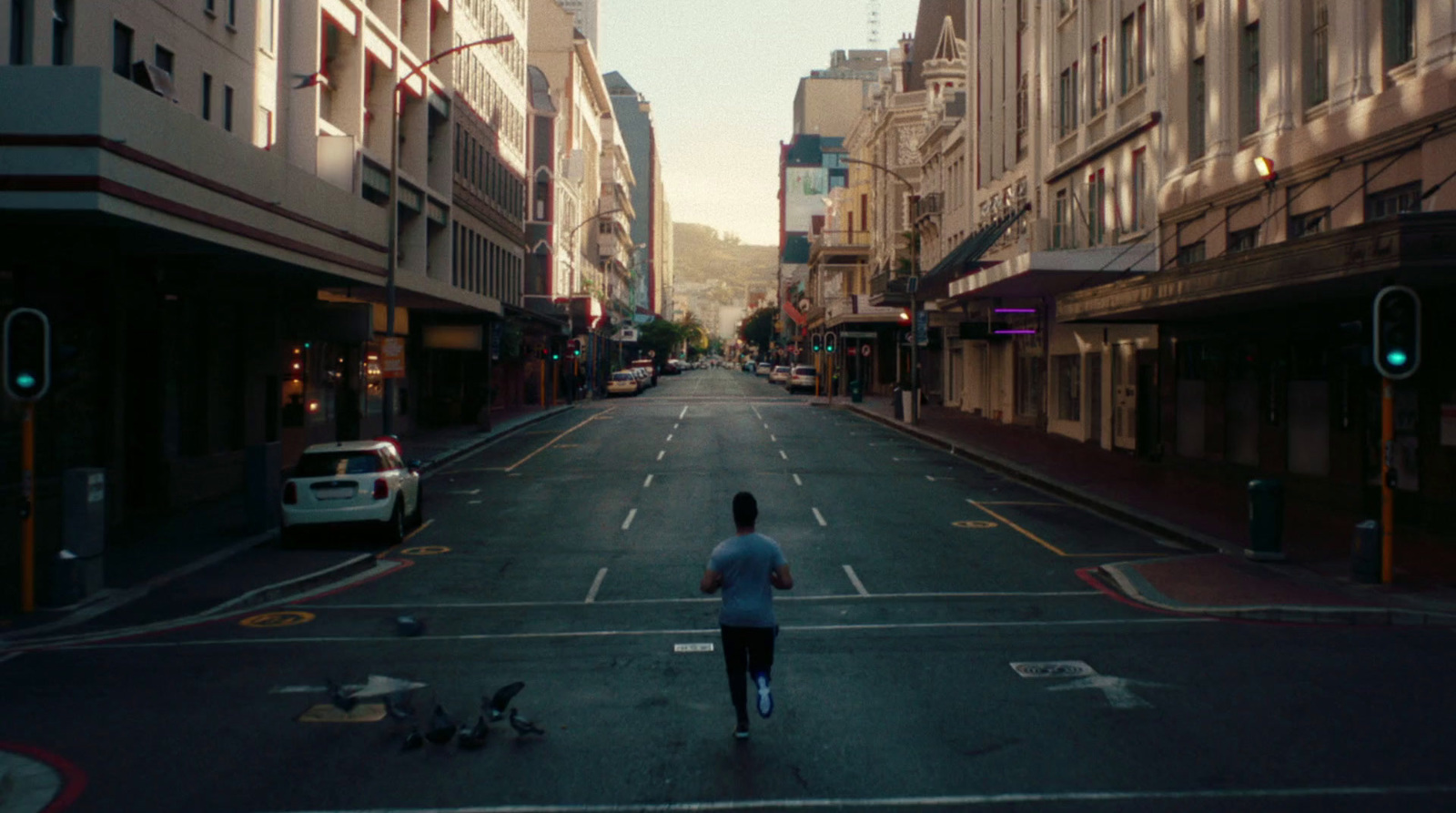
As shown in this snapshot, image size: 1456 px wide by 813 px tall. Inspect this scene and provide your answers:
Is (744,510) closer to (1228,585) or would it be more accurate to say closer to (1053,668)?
(1053,668)

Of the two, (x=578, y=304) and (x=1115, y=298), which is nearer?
(x=1115, y=298)

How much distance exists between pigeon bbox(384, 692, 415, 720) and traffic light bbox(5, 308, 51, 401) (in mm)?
6549

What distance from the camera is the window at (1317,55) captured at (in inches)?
852

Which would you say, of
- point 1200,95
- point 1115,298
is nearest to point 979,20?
point 1200,95

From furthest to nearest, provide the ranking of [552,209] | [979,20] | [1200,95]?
[552,209]
[979,20]
[1200,95]

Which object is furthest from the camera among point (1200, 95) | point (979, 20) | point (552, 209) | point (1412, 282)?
point (552, 209)

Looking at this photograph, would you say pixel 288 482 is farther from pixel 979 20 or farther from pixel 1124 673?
pixel 979 20

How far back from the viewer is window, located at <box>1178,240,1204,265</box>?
26766mm

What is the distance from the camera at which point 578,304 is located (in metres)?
72.0

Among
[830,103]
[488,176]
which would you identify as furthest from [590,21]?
[488,176]

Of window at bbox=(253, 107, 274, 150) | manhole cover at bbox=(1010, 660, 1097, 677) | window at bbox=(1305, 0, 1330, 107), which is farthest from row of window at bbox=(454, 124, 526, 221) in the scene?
manhole cover at bbox=(1010, 660, 1097, 677)

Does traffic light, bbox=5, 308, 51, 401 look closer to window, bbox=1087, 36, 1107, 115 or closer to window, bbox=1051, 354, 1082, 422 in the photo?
window, bbox=1087, 36, 1107, 115

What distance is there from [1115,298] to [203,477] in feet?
62.3

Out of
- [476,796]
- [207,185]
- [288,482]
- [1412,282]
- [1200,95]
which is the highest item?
[1200,95]
